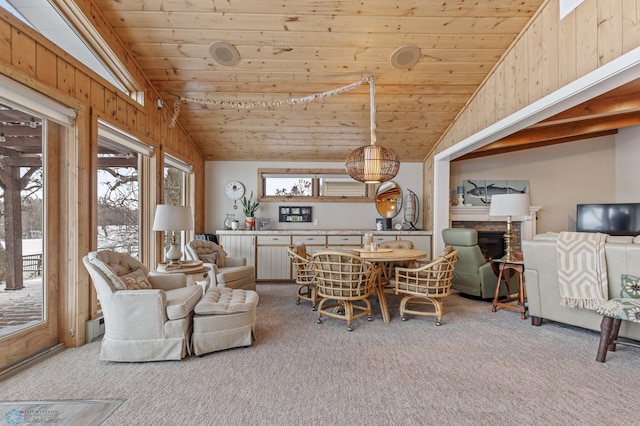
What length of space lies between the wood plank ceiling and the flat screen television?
3361 millimetres

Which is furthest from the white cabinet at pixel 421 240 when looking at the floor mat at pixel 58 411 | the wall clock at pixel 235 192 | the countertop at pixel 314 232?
the floor mat at pixel 58 411

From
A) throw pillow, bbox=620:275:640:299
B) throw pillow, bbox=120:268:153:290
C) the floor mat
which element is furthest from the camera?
throw pillow, bbox=120:268:153:290

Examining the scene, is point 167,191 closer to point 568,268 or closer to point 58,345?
point 58,345

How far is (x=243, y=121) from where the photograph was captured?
491 cm

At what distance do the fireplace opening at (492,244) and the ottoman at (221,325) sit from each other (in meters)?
5.08

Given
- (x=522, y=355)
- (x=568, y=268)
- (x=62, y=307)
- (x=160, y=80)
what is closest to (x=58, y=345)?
(x=62, y=307)

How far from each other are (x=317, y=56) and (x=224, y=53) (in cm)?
110

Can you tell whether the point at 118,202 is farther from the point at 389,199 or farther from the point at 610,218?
the point at 610,218

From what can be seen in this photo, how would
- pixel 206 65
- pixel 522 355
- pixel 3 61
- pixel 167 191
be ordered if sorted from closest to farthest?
pixel 3 61, pixel 522 355, pixel 206 65, pixel 167 191

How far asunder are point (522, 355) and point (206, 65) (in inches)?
178

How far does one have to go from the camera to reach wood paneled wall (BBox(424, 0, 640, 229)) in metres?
2.48

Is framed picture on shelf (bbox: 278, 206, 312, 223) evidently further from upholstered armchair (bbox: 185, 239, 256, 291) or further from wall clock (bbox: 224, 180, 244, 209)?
upholstered armchair (bbox: 185, 239, 256, 291)

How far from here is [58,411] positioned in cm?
186

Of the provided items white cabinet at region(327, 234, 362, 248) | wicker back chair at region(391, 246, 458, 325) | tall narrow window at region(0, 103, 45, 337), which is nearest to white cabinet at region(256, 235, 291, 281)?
white cabinet at region(327, 234, 362, 248)
